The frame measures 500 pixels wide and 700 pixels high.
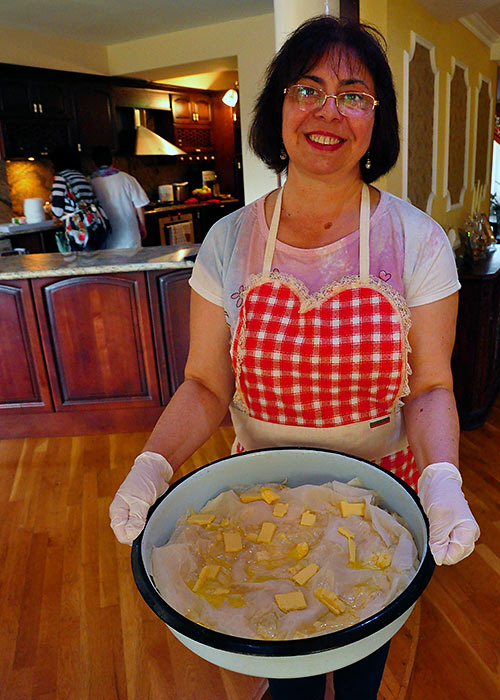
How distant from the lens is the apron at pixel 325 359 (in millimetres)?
987

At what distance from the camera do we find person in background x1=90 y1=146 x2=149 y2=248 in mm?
4781

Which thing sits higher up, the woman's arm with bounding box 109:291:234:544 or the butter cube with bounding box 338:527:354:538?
the woman's arm with bounding box 109:291:234:544

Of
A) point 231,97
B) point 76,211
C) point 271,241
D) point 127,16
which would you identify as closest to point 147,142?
point 231,97

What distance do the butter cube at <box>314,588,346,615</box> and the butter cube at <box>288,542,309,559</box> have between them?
9 centimetres

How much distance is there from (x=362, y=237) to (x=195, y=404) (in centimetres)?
45

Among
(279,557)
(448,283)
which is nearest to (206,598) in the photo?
(279,557)

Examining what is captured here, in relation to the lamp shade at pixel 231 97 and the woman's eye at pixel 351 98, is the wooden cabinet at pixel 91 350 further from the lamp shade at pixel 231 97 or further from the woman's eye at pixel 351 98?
the lamp shade at pixel 231 97

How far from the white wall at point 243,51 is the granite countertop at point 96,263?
2.20 m

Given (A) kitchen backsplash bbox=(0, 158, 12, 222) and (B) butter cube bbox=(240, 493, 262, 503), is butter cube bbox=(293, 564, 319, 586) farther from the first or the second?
(A) kitchen backsplash bbox=(0, 158, 12, 222)

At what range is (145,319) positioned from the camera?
2.97m

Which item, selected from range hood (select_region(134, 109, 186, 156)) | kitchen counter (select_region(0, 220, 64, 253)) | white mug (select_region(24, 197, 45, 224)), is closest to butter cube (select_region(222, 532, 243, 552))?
kitchen counter (select_region(0, 220, 64, 253))

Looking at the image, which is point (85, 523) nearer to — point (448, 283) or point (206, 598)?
point (206, 598)

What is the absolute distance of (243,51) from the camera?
5168mm

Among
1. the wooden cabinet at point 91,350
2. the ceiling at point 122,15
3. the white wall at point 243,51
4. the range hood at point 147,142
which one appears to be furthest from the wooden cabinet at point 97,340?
the range hood at point 147,142
